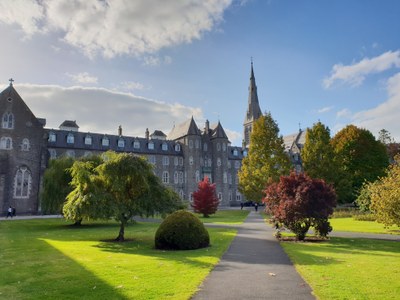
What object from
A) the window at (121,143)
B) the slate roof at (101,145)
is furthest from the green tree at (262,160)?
the window at (121,143)

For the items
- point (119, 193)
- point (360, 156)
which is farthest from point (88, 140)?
point (360, 156)

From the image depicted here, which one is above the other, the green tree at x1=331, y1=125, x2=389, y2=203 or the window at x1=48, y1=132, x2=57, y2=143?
the window at x1=48, y1=132, x2=57, y2=143

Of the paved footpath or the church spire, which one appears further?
the church spire

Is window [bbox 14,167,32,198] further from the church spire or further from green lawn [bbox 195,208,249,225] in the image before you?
the church spire

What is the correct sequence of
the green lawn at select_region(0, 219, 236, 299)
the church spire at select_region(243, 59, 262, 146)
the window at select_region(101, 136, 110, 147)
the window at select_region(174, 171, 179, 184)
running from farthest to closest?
1. the church spire at select_region(243, 59, 262, 146)
2. the window at select_region(174, 171, 179, 184)
3. the window at select_region(101, 136, 110, 147)
4. the green lawn at select_region(0, 219, 236, 299)

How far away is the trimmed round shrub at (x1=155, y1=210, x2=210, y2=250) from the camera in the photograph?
60.3ft

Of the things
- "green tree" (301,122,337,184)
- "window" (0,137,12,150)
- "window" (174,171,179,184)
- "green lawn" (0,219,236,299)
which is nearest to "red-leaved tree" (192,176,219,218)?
"green tree" (301,122,337,184)

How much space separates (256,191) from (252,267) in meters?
35.5

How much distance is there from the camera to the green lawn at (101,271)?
9.69m

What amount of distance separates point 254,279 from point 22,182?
47415mm

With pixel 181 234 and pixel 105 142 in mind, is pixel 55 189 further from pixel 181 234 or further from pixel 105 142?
pixel 105 142

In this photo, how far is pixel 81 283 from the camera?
10742 mm

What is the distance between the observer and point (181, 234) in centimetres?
1850

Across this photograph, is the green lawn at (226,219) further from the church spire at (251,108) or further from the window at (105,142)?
the church spire at (251,108)
